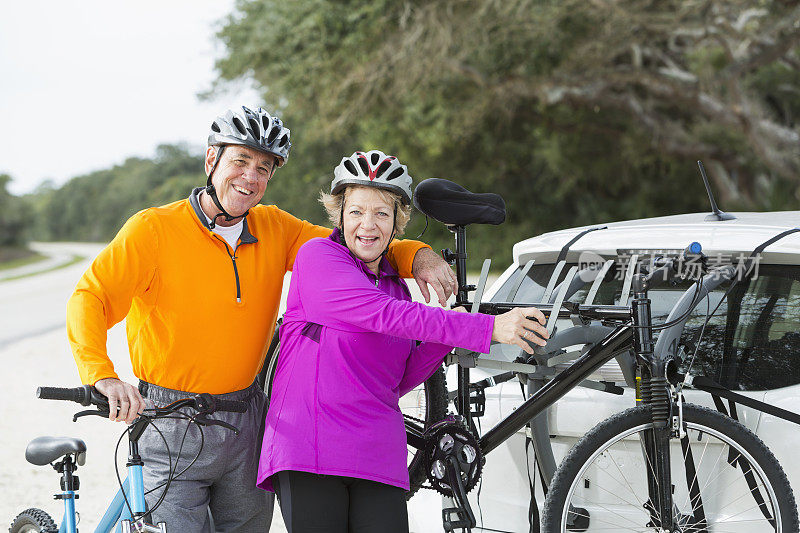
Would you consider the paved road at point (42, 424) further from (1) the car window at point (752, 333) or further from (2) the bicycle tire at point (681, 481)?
(1) the car window at point (752, 333)

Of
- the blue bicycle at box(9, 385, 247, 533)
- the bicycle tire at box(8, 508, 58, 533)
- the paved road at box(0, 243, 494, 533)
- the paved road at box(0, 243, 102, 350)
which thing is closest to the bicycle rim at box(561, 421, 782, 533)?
the paved road at box(0, 243, 494, 533)

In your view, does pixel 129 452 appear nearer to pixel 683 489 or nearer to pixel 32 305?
pixel 683 489

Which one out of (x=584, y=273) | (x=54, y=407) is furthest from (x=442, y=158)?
(x=584, y=273)

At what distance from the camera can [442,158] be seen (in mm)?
27578

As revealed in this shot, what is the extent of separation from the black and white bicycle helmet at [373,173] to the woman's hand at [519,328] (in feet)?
1.91

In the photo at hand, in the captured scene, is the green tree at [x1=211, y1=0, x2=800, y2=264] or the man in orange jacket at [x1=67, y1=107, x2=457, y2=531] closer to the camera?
the man in orange jacket at [x1=67, y1=107, x2=457, y2=531]

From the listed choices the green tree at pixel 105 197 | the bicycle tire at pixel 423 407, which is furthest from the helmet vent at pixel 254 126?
the green tree at pixel 105 197

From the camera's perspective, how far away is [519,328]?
2.85m

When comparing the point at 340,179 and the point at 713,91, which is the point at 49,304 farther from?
the point at 340,179

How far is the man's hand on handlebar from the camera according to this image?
2695mm

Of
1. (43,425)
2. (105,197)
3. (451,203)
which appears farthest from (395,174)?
(105,197)

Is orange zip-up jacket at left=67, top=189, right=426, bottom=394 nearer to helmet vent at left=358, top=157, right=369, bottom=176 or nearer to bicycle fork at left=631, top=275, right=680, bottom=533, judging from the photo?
helmet vent at left=358, top=157, right=369, bottom=176

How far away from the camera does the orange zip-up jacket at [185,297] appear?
2998 mm

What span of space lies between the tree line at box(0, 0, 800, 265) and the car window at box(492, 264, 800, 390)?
1178 centimetres
